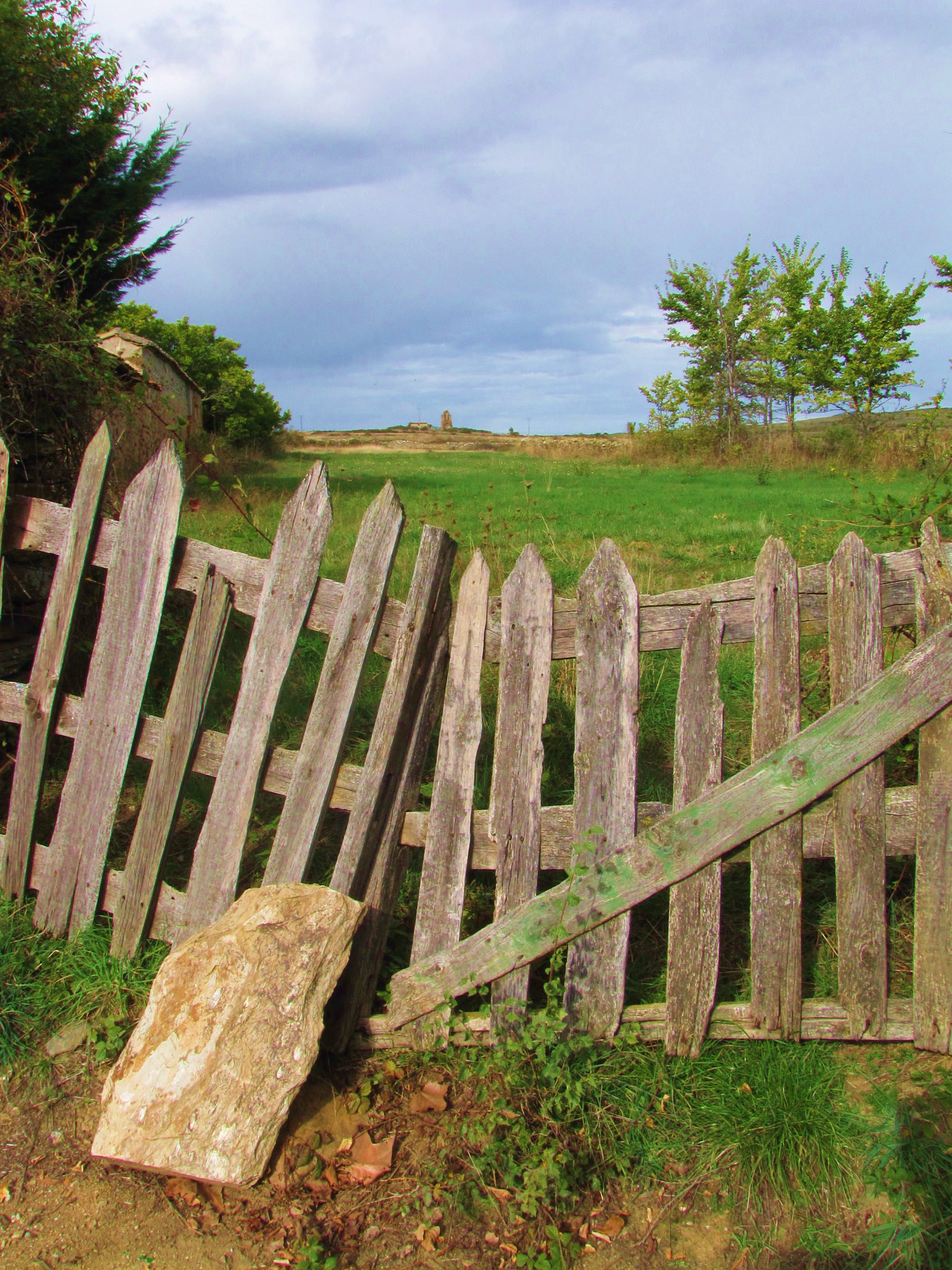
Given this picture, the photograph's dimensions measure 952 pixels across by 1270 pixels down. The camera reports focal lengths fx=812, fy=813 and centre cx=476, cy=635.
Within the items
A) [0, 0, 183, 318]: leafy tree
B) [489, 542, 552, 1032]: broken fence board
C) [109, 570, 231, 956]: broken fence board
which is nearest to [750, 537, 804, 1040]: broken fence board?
[489, 542, 552, 1032]: broken fence board

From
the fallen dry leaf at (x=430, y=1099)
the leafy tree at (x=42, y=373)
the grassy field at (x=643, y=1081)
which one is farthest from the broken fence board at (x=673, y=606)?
the leafy tree at (x=42, y=373)

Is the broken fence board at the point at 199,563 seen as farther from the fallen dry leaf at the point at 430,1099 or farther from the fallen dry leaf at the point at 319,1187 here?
the fallen dry leaf at the point at 319,1187

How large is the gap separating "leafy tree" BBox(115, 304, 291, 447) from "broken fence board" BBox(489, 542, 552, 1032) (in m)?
22.6

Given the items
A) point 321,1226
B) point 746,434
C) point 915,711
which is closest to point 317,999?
point 321,1226

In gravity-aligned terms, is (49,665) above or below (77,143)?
below

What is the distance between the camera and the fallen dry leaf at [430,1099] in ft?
7.93

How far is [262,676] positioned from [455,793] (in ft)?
2.47

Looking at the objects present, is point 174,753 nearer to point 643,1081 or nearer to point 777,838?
point 643,1081

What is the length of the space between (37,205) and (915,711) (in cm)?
1285

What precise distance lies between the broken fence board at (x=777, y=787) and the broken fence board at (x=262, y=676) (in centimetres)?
108

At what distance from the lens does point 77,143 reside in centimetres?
1095

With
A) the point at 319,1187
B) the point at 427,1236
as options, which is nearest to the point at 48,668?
the point at 319,1187

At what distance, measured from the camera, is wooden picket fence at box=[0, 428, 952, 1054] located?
242 cm

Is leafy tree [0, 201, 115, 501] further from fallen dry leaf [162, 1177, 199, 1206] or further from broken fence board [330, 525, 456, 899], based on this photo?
fallen dry leaf [162, 1177, 199, 1206]
